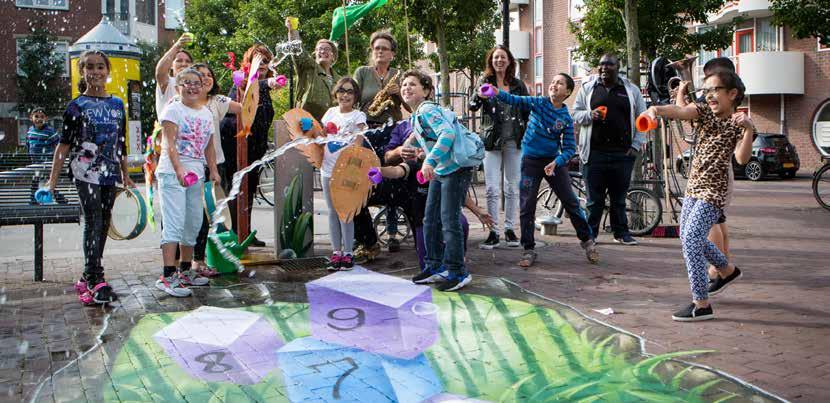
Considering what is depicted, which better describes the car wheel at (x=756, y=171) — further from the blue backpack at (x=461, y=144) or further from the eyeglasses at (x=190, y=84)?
the eyeglasses at (x=190, y=84)

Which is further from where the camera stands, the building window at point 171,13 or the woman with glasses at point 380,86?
the building window at point 171,13

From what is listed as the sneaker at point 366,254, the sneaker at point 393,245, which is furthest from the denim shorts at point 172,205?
the sneaker at point 393,245

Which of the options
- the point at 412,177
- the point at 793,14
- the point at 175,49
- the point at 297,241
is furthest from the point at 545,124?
the point at 793,14

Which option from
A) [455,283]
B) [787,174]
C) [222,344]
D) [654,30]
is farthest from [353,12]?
[787,174]

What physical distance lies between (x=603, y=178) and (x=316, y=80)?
3281 millimetres

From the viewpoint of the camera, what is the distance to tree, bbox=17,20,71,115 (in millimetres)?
35938

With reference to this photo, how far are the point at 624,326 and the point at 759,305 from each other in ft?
4.26

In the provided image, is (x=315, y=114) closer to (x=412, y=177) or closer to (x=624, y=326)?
(x=412, y=177)

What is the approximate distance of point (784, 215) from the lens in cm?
1284

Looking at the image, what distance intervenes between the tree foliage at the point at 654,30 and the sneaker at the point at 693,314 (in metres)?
14.3

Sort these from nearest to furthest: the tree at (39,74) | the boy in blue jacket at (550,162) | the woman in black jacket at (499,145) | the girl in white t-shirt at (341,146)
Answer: the girl in white t-shirt at (341,146) → the boy in blue jacket at (550,162) → the woman in black jacket at (499,145) → the tree at (39,74)

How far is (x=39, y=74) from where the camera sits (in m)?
36.2

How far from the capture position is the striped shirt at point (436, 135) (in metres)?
6.18

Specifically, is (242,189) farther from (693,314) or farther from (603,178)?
(693,314)
